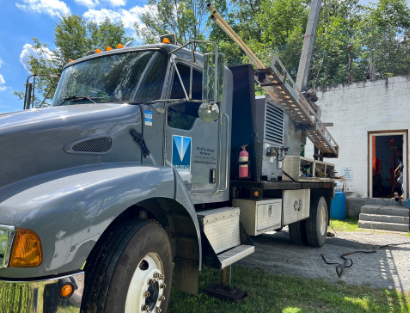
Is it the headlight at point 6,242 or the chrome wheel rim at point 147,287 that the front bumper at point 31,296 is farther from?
the chrome wheel rim at point 147,287

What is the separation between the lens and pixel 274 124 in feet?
17.7

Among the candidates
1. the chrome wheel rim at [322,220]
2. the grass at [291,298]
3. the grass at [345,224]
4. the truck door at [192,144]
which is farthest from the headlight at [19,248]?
the grass at [345,224]

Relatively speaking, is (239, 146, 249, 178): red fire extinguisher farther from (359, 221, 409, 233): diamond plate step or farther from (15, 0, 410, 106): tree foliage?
(15, 0, 410, 106): tree foliage

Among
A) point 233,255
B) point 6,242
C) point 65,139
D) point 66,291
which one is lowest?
point 233,255

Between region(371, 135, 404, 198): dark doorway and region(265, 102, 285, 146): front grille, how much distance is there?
33.3ft

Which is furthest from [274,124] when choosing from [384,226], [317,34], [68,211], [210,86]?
[317,34]

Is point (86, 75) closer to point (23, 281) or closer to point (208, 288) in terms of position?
point (23, 281)

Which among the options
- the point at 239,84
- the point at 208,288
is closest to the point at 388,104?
the point at 239,84

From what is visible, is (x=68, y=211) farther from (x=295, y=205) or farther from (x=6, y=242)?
(x=295, y=205)

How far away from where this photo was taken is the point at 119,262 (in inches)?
85.9

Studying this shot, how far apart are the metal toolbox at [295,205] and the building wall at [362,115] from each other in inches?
247

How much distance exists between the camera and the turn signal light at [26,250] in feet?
5.72

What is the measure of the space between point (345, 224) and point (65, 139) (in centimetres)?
986

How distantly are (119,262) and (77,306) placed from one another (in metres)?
0.37
